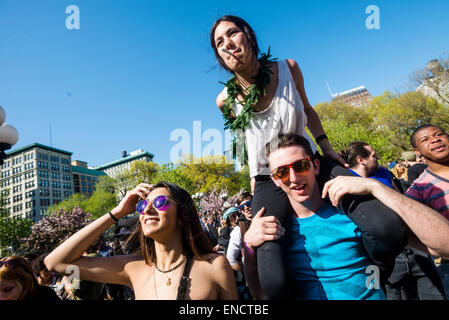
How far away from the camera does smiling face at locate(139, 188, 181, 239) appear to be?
1991 mm

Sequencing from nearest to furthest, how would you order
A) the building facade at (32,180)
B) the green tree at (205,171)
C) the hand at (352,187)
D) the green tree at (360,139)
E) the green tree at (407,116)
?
the hand at (352,187), the green tree at (407,116), the green tree at (360,139), the green tree at (205,171), the building facade at (32,180)

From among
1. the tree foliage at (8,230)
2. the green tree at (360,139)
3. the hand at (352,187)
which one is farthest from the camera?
the tree foliage at (8,230)

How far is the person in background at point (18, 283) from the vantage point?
92.0 inches

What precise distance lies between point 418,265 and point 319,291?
2096 mm

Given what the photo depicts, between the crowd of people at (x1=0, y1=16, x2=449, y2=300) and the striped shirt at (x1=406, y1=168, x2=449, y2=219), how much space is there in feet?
0.04

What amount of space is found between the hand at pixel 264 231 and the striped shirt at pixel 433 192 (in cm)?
142

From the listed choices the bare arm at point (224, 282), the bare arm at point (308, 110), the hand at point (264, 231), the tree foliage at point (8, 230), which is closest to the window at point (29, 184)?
the tree foliage at point (8, 230)

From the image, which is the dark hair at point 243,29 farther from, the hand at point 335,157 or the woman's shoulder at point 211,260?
the woman's shoulder at point 211,260

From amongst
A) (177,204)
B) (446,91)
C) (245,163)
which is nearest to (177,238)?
(177,204)

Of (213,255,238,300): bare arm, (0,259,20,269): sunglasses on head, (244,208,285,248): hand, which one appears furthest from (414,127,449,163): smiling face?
(0,259,20,269): sunglasses on head

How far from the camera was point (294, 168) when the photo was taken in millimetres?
1814

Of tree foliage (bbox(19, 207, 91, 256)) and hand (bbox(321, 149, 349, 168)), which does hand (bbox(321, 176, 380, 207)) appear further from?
tree foliage (bbox(19, 207, 91, 256))

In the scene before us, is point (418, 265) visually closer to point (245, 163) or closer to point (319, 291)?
point (319, 291)
